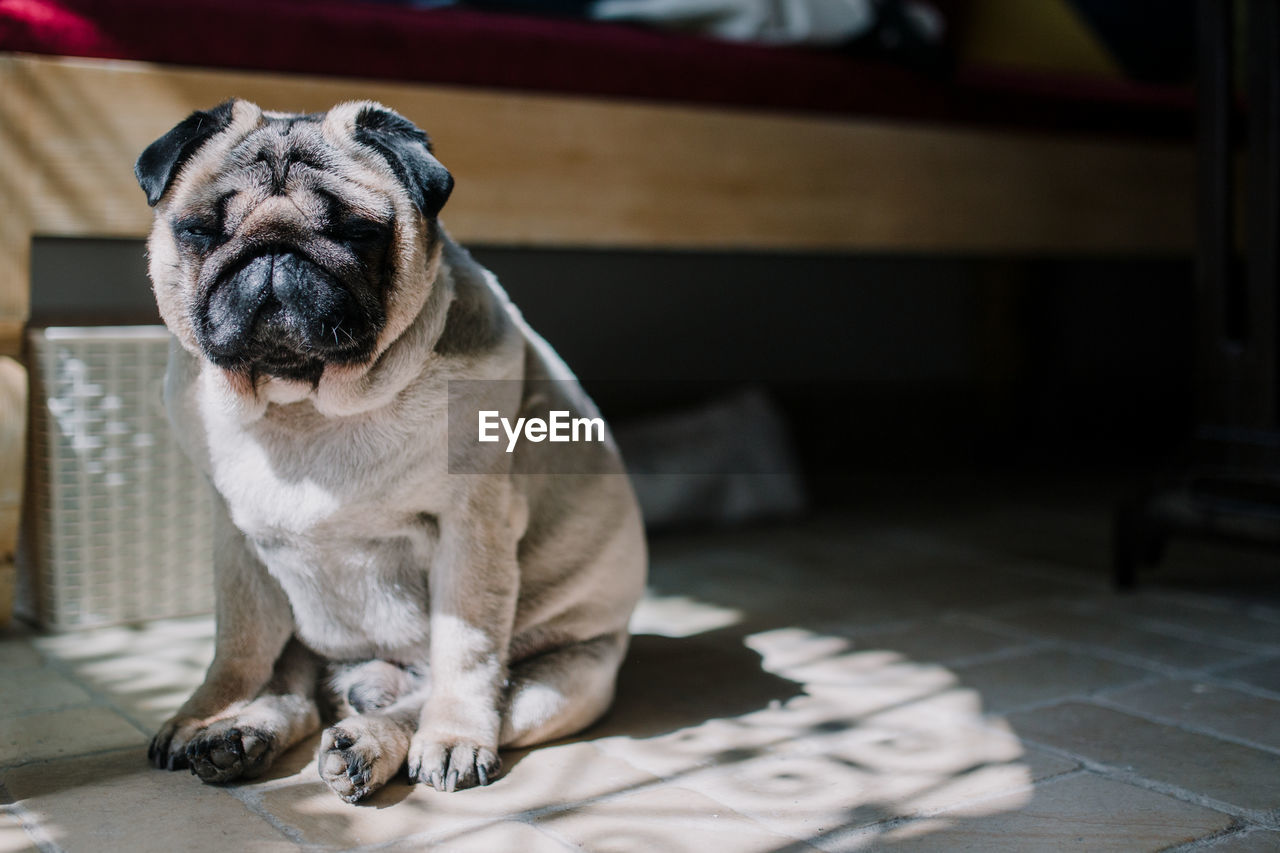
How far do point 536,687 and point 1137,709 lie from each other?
912mm

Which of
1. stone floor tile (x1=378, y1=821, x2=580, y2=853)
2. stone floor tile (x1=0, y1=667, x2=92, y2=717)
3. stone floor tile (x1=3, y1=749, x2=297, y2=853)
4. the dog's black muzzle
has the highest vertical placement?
the dog's black muzzle

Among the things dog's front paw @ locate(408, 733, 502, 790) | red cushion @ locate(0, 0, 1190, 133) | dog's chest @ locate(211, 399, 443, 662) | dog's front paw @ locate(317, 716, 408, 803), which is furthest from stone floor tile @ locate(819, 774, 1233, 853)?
red cushion @ locate(0, 0, 1190, 133)

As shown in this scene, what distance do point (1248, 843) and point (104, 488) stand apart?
1834 mm

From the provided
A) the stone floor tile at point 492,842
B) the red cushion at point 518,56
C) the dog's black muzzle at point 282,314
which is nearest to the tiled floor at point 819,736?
the stone floor tile at point 492,842

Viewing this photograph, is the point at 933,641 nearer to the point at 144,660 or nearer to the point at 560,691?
the point at 560,691

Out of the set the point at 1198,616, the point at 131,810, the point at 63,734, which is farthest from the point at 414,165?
the point at 1198,616

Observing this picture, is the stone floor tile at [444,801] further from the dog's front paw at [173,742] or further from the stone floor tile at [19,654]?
the stone floor tile at [19,654]

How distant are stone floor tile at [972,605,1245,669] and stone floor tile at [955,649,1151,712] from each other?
99 millimetres

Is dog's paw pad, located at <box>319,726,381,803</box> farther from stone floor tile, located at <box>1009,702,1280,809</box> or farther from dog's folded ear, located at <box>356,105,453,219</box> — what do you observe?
stone floor tile, located at <box>1009,702,1280,809</box>

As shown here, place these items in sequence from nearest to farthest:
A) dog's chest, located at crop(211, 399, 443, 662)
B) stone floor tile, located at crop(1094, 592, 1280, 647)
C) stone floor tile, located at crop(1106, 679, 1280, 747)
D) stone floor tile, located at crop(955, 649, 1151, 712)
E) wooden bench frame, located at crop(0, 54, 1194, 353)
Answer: dog's chest, located at crop(211, 399, 443, 662), stone floor tile, located at crop(1106, 679, 1280, 747), stone floor tile, located at crop(955, 649, 1151, 712), wooden bench frame, located at crop(0, 54, 1194, 353), stone floor tile, located at crop(1094, 592, 1280, 647)

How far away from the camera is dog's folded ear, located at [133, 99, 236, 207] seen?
4.62 ft

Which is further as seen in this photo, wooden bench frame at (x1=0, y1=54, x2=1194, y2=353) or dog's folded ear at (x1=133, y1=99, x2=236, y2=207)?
wooden bench frame at (x1=0, y1=54, x2=1194, y2=353)

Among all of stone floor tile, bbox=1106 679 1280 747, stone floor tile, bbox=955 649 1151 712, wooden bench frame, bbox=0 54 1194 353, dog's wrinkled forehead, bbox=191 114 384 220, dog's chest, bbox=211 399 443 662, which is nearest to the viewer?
dog's wrinkled forehead, bbox=191 114 384 220

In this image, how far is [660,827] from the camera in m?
1.39
